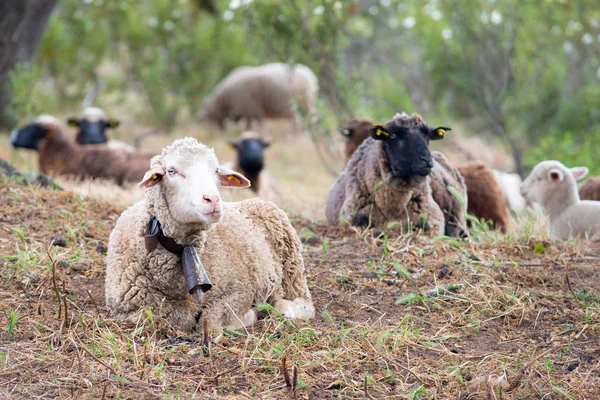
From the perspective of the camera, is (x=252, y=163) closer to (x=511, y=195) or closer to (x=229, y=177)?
(x=511, y=195)

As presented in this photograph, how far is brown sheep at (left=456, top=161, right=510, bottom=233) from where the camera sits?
8242 millimetres

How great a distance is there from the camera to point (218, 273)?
14.8ft

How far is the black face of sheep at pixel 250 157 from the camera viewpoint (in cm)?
1239

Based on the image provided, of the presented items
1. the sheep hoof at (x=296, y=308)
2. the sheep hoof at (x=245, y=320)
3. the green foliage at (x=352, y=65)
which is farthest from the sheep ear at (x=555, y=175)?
the sheep hoof at (x=245, y=320)

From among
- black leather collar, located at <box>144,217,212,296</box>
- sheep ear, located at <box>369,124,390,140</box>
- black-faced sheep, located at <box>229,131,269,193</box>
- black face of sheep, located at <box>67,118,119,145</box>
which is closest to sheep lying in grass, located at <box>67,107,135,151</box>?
black face of sheep, located at <box>67,118,119,145</box>

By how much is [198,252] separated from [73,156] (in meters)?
7.61

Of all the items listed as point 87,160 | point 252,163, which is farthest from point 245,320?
point 252,163

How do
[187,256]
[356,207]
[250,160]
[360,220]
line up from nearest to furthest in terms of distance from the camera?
1. [187,256]
2. [360,220]
3. [356,207]
4. [250,160]

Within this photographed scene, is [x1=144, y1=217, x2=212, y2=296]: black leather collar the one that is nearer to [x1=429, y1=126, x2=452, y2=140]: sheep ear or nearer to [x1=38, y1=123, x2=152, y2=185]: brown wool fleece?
[x1=429, y1=126, x2=452, y2=140]: sheep ear

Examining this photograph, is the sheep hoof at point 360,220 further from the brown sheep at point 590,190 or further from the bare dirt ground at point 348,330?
the brown sheep at point 590,190

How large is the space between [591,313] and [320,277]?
1737 mm

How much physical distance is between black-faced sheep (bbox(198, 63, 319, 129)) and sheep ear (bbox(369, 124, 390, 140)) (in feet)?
40.5

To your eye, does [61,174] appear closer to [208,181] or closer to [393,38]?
[208,181]

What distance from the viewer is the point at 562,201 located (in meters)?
7.46
